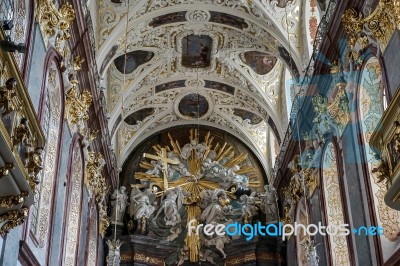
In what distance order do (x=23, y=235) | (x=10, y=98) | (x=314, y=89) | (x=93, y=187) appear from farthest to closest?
(x=93, y=187), (x=314, y=89), (x=23, y=235), (x=10, y=98)

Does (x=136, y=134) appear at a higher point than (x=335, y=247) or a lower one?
higher

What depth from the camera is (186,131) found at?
24391 millimetres

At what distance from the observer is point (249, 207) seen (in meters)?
21.6

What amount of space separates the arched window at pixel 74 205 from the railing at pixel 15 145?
6252 millimetres

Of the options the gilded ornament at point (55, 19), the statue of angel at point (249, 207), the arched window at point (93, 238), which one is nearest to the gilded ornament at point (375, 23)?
the gilded ornament at point (55, 19)

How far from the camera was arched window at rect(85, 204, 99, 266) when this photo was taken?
57.8 ft

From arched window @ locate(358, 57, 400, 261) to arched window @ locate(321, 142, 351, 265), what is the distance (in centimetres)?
211

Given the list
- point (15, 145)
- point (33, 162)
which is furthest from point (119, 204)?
point (15, 145)

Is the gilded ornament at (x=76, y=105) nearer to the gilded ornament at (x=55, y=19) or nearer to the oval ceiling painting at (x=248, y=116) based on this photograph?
the gilded ornament at (x=55, y=19)

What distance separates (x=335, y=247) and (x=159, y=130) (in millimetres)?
11485

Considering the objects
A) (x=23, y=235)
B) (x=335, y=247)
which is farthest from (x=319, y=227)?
(x=23, y=235)

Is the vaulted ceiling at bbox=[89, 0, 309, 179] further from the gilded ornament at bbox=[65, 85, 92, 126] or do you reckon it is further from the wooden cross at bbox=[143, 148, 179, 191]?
the gilded ornament at bbox=[65, 85, 92, 126]

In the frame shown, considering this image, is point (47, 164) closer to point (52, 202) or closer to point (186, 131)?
point (52, 202)

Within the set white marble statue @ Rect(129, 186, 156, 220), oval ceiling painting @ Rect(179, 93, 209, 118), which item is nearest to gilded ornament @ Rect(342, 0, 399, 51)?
oval ceiling painting @ Rect(179, 93, 209, 118)
